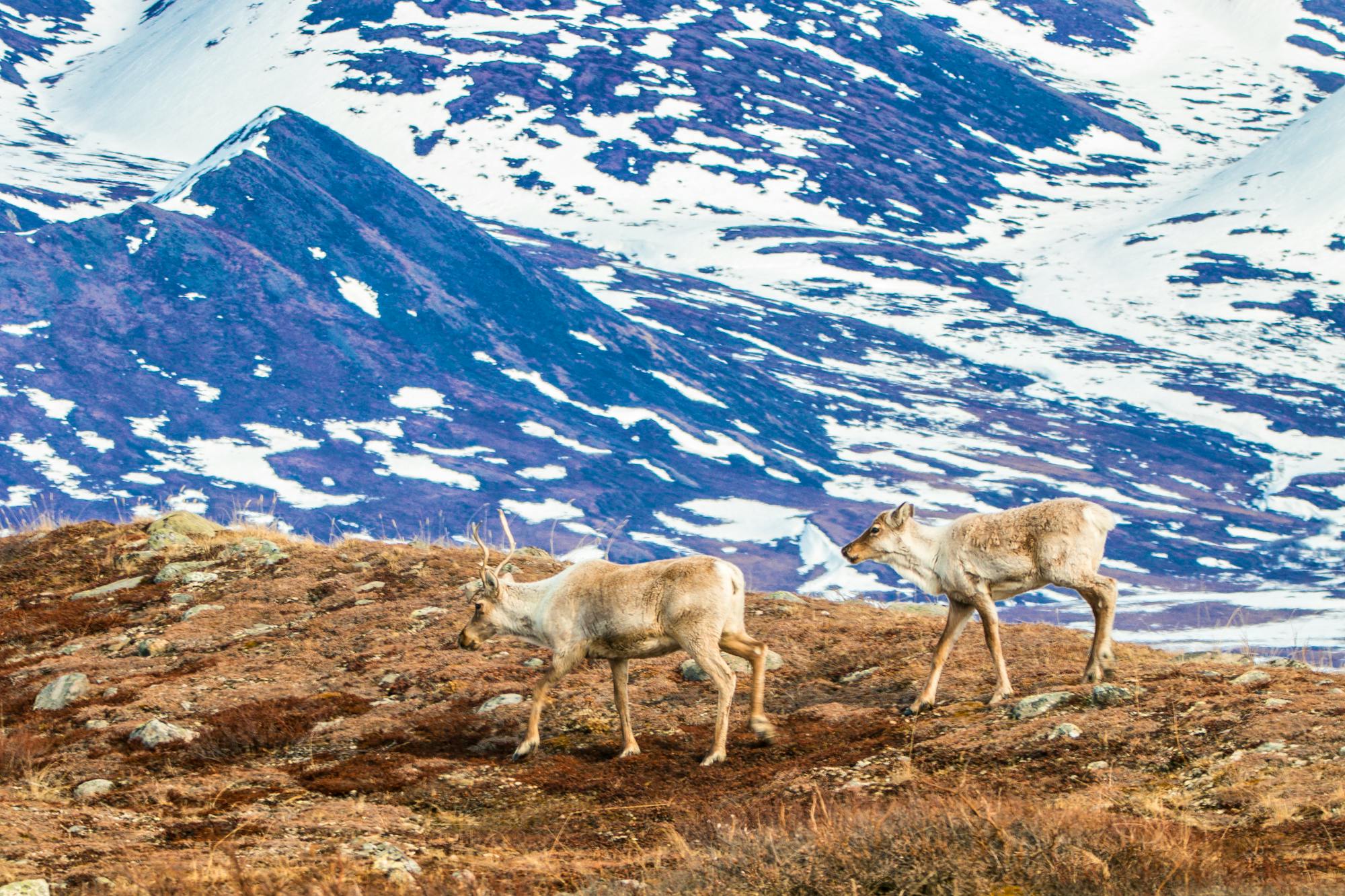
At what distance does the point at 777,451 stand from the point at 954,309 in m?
30.1

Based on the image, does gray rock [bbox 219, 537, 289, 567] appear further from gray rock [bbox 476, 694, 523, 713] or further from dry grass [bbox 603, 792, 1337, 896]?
dry grass [bbox 603, 792, 1337, 896]

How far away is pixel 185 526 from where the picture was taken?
22.2 meters

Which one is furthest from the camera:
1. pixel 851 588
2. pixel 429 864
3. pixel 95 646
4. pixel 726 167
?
pixel 726 167

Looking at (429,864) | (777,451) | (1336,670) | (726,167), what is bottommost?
(777,451)

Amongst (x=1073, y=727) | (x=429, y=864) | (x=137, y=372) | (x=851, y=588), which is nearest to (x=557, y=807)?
(x=429, y=864)

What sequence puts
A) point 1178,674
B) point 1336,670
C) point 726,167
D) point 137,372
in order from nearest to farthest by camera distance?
1. point 1178,674
2. point 1336,670
3. point 137,372
4. point 726,167

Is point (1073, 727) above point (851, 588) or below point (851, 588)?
above

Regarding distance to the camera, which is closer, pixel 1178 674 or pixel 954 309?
pixel 1178 674

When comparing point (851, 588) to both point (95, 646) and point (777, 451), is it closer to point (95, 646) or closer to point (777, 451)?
point (777, 451)

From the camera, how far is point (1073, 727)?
11.2 m

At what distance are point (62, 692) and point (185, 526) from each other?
7.45 meters

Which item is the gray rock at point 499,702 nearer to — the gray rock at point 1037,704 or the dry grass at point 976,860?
the gray rock at point 1037,704

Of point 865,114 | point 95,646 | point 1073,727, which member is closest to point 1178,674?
point 1073,727

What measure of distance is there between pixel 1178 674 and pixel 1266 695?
137cm
